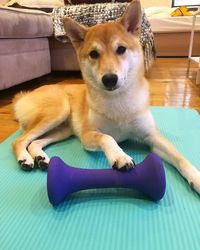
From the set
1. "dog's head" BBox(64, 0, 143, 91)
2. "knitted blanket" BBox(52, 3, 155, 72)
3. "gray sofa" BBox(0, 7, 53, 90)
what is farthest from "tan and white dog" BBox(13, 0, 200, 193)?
"knitted blanket" BBox(52, 3, 155, 72)

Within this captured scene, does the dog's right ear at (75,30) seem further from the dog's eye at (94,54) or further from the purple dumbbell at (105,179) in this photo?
the purple dumbbell at (105,179)

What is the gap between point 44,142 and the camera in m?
1.27

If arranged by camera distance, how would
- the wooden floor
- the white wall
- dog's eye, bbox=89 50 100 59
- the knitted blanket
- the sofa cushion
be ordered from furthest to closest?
the white wall → the knitted blanket → the sofa cushion → the wooden floor → dog's eye, bbox=89 50 100 59

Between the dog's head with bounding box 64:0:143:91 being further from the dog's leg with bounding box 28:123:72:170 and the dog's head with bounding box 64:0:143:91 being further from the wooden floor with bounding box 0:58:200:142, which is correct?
the wooden floor with bounding box 0:58:200:142

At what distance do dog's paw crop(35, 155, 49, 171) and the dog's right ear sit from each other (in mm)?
559

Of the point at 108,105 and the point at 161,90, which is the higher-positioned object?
the point at 108,105

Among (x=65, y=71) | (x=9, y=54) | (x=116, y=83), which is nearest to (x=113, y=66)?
(x=116, y=83)

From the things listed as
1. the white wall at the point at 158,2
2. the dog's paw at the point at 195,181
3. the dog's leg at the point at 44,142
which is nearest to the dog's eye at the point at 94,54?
the dog's leg at the point at 44,142

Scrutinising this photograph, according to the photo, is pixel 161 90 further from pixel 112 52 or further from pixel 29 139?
pixel 29 139

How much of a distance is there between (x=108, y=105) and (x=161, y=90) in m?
1.45

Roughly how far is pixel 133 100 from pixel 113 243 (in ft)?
2.11

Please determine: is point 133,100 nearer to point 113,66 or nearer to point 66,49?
point 113,66

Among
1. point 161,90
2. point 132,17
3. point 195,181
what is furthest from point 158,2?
point 195,181

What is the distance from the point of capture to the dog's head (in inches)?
40.3
